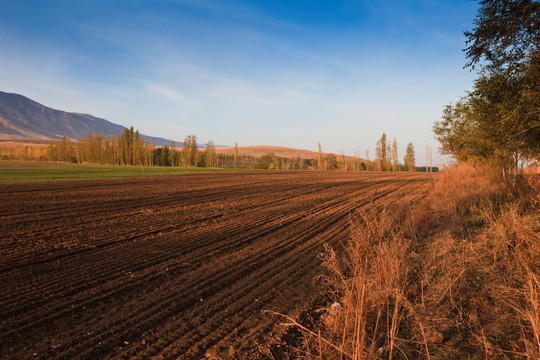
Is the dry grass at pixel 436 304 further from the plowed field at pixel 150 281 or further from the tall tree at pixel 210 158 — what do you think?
the tall tree at pixel 210 158

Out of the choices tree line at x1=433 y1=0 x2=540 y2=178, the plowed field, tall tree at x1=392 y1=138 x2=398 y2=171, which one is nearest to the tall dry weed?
the plowed field

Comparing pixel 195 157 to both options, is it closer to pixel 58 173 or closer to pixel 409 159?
pixel 58 173

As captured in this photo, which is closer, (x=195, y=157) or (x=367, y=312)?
(x=367, y=312)

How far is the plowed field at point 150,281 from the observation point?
3.55m

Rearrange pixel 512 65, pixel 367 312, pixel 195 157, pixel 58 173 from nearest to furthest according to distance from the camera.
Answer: pixel 367 312 → pixel 512 65 → pixel 58 173 → pixel 195 157

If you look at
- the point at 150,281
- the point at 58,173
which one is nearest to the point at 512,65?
the point at 150,281

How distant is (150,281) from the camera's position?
17.3ft

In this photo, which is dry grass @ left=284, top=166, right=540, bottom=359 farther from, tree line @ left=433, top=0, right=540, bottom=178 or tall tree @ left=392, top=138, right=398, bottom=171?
tall tree @ left=392, top=138, right=398, bottom=171

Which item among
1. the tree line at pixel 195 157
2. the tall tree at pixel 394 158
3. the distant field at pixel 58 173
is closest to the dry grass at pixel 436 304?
the distant field at pixel 58 173

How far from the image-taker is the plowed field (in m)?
3.55

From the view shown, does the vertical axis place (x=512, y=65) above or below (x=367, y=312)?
above

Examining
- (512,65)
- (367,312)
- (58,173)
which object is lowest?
(367,312)

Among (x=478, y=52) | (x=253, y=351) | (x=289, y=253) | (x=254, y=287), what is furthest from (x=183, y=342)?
(x=478, y=52)

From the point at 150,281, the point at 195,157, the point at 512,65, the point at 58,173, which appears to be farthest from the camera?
the point at 195,157
